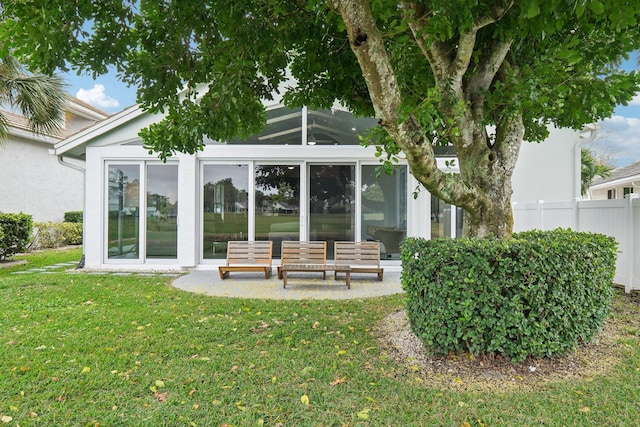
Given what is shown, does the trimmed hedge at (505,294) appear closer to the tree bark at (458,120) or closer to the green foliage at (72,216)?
the tree bark at (458,120)

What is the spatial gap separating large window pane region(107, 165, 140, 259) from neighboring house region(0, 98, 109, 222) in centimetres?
564

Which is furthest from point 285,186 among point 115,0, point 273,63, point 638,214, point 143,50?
point 638,214

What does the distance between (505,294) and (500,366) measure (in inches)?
29.2

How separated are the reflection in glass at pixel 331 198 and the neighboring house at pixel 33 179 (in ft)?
33.3

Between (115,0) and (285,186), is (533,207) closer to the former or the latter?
(285,186)

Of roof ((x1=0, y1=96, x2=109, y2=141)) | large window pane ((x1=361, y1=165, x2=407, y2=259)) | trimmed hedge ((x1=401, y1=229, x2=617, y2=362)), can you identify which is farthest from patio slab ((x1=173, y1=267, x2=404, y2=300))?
roof ((x1=0, y1=96, x2=109, y2=141))

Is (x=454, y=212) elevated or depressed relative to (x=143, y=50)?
depressed

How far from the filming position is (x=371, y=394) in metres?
3.12

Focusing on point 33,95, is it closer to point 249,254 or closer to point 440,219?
point 249,254

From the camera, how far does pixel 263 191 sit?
30.8 feet

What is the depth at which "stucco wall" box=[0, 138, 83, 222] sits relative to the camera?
14.3m

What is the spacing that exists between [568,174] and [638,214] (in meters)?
3.54

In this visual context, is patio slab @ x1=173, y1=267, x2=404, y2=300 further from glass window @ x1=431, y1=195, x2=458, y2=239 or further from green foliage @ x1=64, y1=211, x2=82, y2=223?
green foliage @ x1=64, y1=211, x2=82, y2=223

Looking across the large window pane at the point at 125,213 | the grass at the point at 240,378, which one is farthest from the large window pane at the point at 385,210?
the large window pane at the point at 125,213
